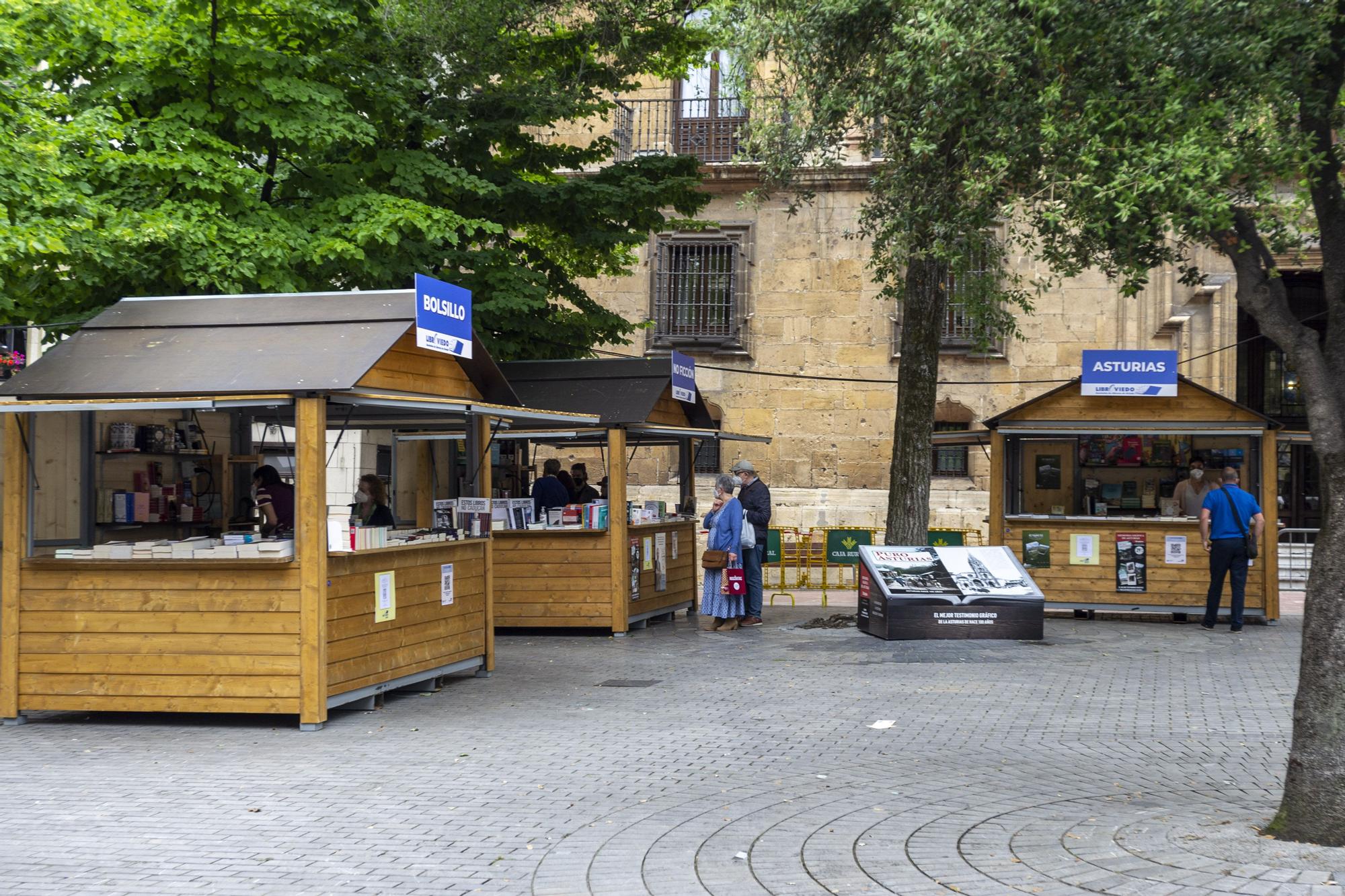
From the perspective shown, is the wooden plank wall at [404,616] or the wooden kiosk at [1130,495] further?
the wooden kiosk at [1130,495]

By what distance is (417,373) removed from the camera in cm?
1155

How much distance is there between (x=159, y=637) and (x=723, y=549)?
26.2ft

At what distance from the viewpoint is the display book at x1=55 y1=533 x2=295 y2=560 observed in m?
10.2

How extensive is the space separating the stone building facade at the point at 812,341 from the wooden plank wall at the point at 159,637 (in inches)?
748

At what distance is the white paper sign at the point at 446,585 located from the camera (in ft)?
39.8

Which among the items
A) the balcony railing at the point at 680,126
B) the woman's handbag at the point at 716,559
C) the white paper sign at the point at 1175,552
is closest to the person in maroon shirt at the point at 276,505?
the woman's handbag at the point at 716,559

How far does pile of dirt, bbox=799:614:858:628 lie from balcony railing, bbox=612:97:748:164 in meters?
13.9

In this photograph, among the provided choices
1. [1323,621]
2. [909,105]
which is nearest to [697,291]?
[909,105]

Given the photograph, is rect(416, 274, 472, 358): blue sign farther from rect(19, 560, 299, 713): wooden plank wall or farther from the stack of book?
rect(19, 560, 299, 713): wooden plank wall

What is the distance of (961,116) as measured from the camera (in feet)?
28.6

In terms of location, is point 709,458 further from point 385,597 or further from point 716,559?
point 385,597

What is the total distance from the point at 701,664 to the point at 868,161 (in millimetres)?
16636

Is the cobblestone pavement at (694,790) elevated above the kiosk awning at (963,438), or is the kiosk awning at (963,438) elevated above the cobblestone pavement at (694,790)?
the kiosk awning at (963,438)

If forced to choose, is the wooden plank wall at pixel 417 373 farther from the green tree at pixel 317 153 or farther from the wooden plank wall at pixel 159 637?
the green tree at pixel 317 153
